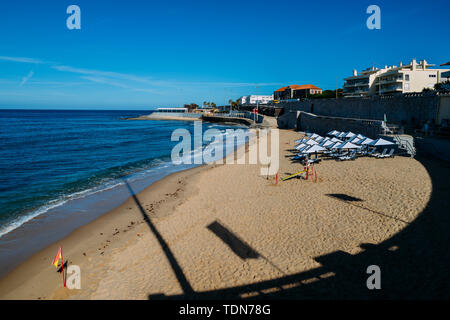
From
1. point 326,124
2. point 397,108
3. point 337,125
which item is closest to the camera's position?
point 397,108

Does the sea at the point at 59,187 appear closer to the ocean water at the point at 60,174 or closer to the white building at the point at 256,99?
the ocean water at the point at 60,174

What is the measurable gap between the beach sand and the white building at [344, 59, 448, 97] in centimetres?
4119

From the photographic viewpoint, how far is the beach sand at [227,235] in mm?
6551

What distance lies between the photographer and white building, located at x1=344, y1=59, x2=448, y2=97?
45.9 metres

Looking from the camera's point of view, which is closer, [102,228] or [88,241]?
[88,241]

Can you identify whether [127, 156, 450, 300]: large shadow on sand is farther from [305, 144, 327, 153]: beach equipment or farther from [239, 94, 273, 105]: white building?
[239, 94, 273, 105]: white building

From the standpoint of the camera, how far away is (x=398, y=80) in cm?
4638

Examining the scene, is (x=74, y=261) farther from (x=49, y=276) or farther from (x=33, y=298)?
(x=33, y=298)

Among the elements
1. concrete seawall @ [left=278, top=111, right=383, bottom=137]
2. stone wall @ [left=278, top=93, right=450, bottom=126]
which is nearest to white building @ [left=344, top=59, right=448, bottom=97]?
stone wall @ [left=278, top=93, right=450, bottom=126]

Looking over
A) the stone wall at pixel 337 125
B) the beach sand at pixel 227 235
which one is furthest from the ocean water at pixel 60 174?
the stone wall at pixel 337 125

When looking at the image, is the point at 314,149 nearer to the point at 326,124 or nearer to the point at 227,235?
the point at 227,235

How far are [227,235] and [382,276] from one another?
444 centimetres

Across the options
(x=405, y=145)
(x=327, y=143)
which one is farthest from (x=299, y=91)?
(x=405, y=145)
